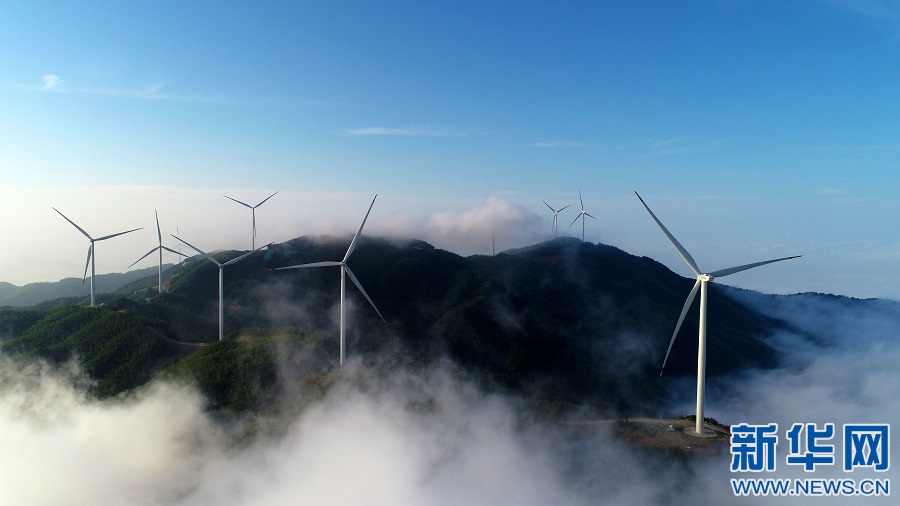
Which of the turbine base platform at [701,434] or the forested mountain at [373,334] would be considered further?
the forested mountain at [373,334]

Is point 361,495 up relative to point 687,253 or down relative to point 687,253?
down

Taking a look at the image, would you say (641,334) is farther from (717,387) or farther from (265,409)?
(265,409)

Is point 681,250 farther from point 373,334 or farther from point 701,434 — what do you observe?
point 373,334

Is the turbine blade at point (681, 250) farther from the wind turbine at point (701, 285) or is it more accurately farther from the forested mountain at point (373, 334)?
the forested mountain at point (373, 334)

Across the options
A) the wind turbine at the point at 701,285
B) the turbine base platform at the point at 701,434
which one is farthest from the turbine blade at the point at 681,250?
the turbine base platform at the point at 701,434

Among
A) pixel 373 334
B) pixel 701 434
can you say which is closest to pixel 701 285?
pixel 701 434


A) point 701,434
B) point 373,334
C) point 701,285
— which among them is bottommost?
point 701,434

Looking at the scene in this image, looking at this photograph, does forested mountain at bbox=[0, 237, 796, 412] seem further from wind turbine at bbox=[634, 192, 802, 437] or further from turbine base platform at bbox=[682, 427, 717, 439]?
wind turbine at bbox=[634, 192, 802, 437]

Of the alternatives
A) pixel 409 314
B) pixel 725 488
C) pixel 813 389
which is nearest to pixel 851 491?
pixel 725 488

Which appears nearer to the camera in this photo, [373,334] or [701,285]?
[701,285]
